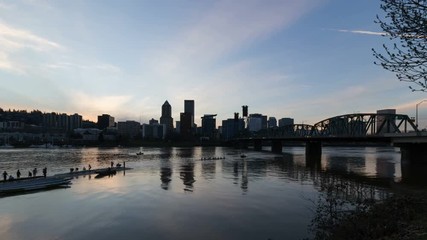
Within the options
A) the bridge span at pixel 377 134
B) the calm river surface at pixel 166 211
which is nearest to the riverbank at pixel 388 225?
the calm river surface at pixel 166 211

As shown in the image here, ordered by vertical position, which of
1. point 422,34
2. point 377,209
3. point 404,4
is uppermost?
point 404,4

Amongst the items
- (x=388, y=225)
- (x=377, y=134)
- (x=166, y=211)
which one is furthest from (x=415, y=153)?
(x=388, y=225)

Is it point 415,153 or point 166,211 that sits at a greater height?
point 415,153

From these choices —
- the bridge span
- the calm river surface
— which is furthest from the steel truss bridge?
the calm river surface

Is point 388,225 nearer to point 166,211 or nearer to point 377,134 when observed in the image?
point 166,211

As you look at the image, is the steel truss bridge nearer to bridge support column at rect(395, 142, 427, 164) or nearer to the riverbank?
bridge support column at rect(395, 142, 427, 164)

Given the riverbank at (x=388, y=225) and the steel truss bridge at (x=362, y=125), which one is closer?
the riverbank at (x=388, y=225)

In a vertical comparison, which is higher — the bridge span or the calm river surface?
the bridge span

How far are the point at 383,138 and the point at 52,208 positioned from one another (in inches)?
3009

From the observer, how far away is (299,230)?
26266mm

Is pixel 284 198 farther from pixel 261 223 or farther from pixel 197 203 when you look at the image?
pixel 261 223

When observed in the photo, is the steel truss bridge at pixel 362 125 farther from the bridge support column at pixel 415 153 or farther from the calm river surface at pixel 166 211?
the calm river surface at pixel 166 211

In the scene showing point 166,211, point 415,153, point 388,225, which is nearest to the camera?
point 388,225

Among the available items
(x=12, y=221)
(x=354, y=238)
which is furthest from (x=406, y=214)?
(x=12, y=221)
